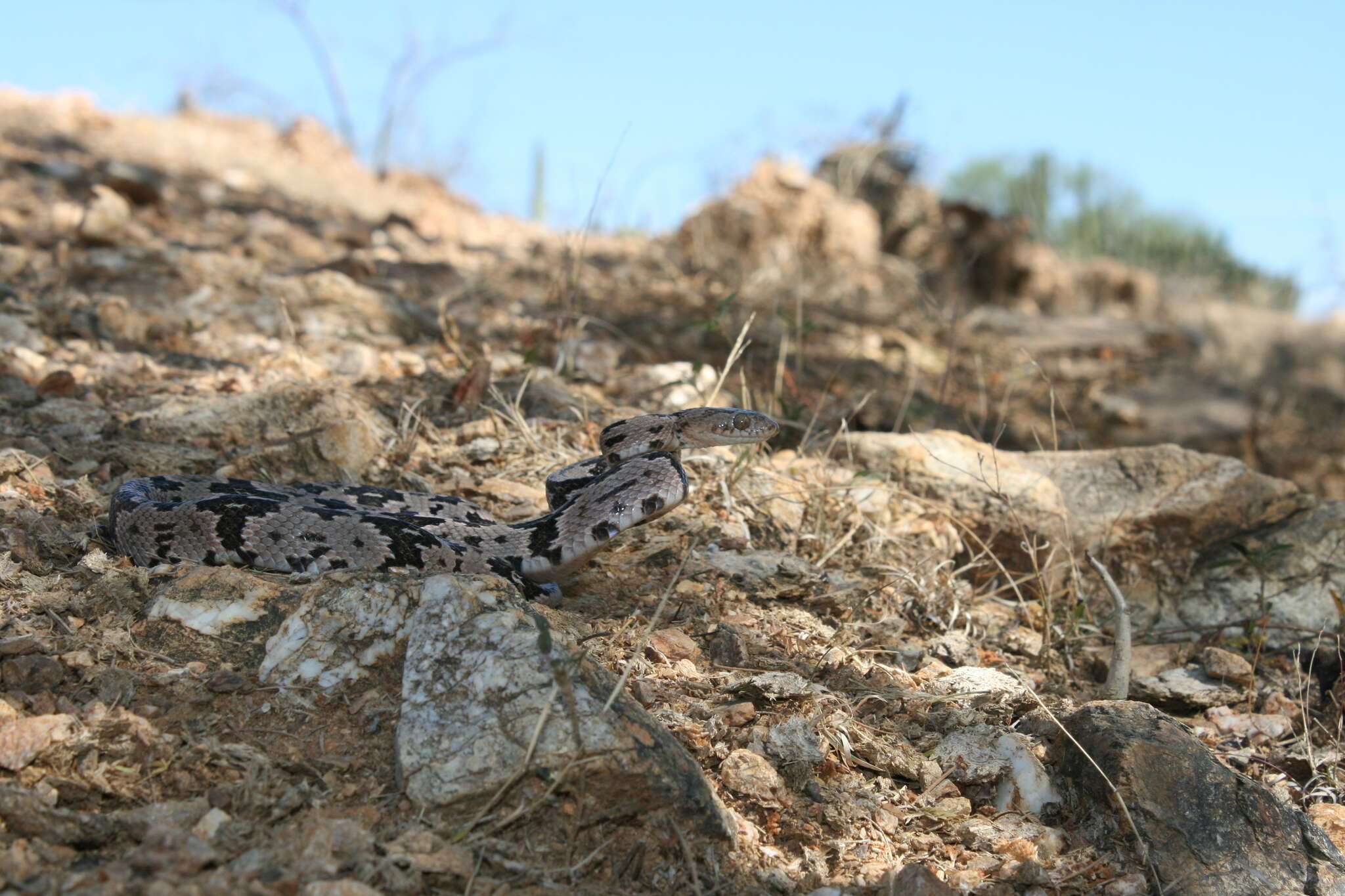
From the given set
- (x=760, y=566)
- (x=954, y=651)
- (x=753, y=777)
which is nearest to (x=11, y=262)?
(x=760, y=566)

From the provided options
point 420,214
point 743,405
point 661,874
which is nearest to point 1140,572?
point 743,405

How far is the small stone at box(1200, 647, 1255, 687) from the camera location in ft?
15.6

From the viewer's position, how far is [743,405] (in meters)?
6.03

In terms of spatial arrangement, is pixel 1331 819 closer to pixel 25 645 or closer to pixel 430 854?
pixel 430 854

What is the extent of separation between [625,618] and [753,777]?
1.01 metres

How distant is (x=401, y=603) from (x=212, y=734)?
28.3 inches

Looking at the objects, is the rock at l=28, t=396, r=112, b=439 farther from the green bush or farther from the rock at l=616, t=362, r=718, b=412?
the green bush

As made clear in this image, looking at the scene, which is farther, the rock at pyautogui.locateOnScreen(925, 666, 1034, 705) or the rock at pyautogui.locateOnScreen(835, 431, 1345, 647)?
the rock at pyautogui.locateOnScreen(835, 431, 1345, 647)

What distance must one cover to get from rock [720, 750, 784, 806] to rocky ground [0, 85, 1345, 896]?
0.02m

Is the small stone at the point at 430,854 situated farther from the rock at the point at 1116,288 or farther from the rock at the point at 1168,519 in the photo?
the rock at the point at 1116,288

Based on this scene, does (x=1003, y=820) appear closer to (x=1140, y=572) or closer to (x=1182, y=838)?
(x=1182, y=838)

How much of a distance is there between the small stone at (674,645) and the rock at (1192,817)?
1421 millimetres

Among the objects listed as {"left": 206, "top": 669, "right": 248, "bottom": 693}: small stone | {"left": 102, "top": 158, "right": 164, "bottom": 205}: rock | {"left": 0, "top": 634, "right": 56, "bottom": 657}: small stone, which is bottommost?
{"left": 206, "top": 669, "right": 248, "bottom": 693}: small stone

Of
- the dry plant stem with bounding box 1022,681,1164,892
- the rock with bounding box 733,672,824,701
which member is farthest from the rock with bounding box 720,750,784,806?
the dry plant stem with bounding box 1022,681,1164,892
